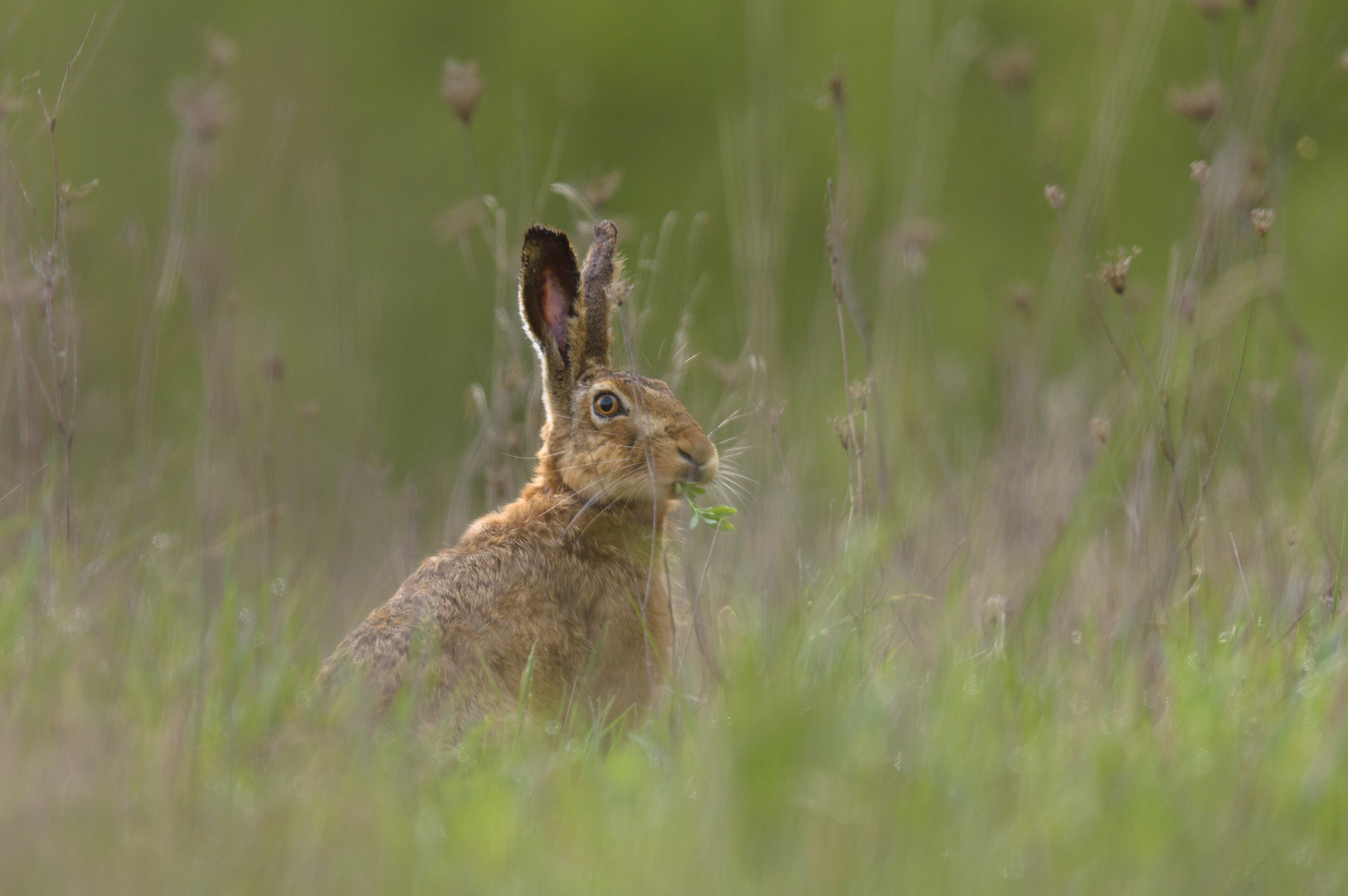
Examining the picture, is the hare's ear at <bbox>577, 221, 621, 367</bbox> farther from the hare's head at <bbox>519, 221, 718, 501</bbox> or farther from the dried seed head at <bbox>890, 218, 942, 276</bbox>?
the dried seed head at <bbox>890, 218, 942, 276</bbox>

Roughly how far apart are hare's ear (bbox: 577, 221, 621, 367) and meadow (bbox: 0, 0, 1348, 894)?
0.81ft

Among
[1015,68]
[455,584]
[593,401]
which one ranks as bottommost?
[455,584]

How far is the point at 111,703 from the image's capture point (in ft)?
11.0

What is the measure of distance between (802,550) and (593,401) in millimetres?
965

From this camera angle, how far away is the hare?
427cm

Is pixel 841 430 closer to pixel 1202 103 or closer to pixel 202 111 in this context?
pixel 1202 103

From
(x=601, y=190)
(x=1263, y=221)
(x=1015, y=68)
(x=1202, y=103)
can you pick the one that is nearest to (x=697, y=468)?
(x=601, y=190)

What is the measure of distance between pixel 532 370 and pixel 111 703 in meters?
2.68

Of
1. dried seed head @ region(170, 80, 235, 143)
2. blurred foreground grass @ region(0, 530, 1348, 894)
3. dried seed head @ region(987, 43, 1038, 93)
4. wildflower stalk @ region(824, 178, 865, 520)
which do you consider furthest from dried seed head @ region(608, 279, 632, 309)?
dried seed head @ region(987, 43, 1038, 93)

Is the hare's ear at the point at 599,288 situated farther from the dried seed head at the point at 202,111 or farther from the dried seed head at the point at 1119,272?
A: the dried seed head at the point at 1119,272

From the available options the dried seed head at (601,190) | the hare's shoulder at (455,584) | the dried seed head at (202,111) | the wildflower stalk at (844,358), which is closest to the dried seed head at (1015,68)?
the wildflower stalk at (844,358)

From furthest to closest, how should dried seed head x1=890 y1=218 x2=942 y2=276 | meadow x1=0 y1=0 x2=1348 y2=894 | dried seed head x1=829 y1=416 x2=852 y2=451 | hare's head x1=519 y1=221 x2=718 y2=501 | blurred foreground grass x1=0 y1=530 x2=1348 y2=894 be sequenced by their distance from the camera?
dried seed head x1=890 y1=218 x2=942 y2=276
hare's head x1=519 y1=221 x2=718 y2=501
dried seed head x1=829 y1=416 x2=852 y2=451
meadow x1=0 y1=0 x2=1348 y2=894
blurred foreground grass x1=0 y1=530 x2=1348 y2=894

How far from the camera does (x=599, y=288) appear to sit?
17.2 ft

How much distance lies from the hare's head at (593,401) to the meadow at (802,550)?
0.16 meters
